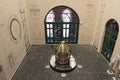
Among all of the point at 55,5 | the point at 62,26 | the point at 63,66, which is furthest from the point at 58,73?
the point at 55,5

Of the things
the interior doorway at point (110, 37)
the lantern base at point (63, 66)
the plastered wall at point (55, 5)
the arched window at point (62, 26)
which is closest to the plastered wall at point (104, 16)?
the interior doorway at point (110, 37)

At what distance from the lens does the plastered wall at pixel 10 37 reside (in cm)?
163

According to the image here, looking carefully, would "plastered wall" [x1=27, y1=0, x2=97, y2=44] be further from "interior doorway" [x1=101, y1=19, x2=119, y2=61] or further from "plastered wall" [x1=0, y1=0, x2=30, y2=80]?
"interior doorway" [x1=101, y1=19, x2=119, y2=61]

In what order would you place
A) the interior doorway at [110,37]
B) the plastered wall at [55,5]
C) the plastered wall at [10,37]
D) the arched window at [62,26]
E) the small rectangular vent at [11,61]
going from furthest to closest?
the arched window at [62,26] < the plastered wall at [55,5] < the interior doorway at [110,37] < the small rectangular vent at [11,61] < the plastered wall at [10,37]

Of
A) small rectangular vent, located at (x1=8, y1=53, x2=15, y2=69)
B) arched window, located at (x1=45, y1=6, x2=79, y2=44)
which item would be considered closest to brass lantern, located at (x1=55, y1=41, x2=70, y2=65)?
small rectangular vent, located at (x1=8, y1=53, x2=15, y2=69)

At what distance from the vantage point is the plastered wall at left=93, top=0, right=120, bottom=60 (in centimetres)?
189

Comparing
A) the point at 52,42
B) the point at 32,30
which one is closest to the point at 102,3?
the point at 52,42

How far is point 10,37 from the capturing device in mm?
1864

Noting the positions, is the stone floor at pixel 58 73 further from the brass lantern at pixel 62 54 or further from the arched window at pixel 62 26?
the arched window at pixel 62 26

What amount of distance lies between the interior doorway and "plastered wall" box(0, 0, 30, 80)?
1.73 meters

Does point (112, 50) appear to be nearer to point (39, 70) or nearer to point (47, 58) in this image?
point (47, 58)

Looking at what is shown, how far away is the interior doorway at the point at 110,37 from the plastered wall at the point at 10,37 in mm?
1734

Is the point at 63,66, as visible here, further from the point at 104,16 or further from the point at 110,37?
the point at 104,16

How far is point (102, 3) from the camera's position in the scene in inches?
95.2
